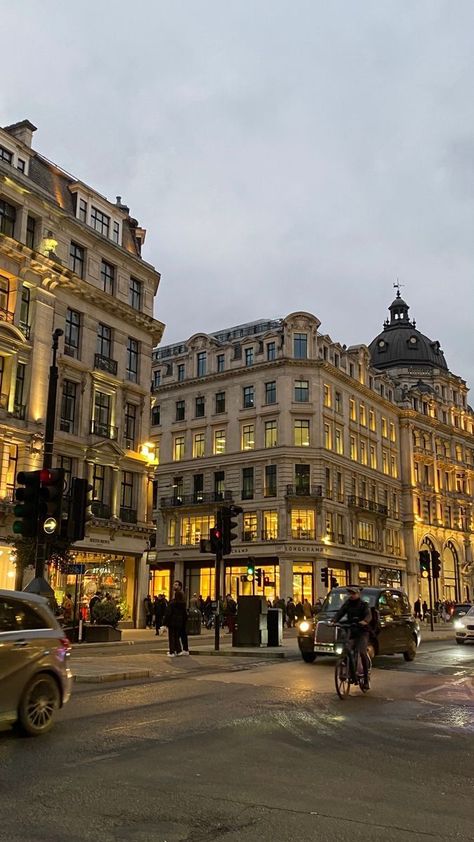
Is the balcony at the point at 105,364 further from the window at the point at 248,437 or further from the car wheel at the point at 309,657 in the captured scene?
the car wheel at the point at 309,657

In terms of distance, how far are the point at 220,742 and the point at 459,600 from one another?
7027 cm

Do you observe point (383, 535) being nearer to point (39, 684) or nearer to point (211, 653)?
point (211, 653)

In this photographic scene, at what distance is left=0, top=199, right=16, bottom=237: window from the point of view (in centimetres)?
3125

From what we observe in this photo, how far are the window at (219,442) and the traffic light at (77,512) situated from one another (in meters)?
43.5

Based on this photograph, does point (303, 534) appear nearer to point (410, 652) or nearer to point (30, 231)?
point (30, 231)

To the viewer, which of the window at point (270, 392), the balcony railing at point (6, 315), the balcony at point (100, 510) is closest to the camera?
the balcony railing at point (6, 315)

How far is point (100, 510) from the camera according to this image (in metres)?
34.9

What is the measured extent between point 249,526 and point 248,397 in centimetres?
992

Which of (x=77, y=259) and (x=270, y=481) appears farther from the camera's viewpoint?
(x=270, y=481)

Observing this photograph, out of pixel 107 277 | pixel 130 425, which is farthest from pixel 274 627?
pixel 107 277

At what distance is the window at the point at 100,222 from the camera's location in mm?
37312

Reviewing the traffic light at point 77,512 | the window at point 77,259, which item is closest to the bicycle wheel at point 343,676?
the traffic light at point 77,512

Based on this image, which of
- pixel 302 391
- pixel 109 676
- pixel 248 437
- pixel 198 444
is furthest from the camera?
pixel 198 444

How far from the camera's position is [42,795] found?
17.9ft
